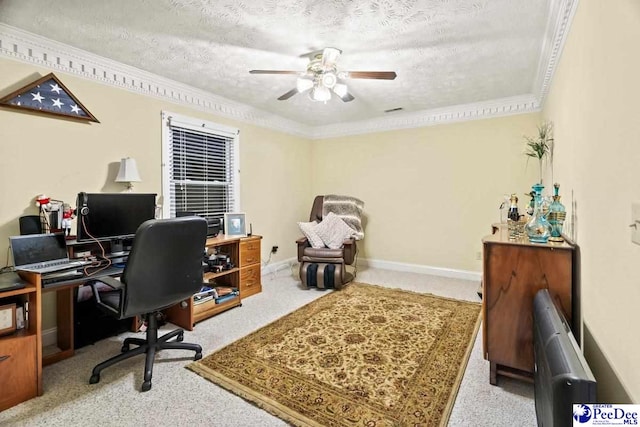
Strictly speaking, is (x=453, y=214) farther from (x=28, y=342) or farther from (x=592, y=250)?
(x=28, y=342)

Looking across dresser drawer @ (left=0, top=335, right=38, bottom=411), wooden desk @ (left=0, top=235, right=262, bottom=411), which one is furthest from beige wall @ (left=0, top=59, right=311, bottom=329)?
dresser drawer @ (left=0, top=335, right=38, bottom=411)

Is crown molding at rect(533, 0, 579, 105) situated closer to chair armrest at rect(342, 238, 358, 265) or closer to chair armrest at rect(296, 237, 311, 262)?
chair armrest at rect(342, 238, 358, 265)

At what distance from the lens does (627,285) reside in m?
1.02

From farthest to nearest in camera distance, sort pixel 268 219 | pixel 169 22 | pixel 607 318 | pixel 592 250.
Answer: pixel 268 219 → pixel 169 22 → pixel 592 250 → pixel 607 318

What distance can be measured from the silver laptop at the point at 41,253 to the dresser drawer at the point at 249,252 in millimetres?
1524

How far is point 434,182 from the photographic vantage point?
4449 mm

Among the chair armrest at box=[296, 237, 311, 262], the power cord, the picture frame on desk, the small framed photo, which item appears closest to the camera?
the picture frame on desk

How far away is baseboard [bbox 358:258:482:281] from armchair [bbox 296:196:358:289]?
114cm

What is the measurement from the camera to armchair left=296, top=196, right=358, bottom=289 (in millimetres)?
3744

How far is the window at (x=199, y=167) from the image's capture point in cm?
337

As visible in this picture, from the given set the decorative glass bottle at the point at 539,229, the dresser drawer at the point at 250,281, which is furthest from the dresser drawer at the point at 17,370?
the decorative glass bottle at the point at 539,229

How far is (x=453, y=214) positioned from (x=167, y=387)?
392 cm

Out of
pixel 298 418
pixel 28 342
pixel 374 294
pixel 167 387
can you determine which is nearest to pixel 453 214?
pixel 374 294

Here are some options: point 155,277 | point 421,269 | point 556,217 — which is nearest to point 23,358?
point 155,277
